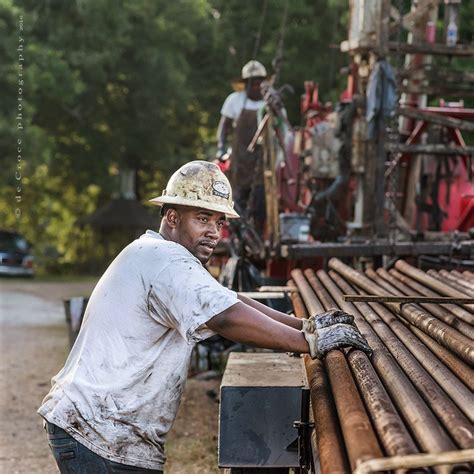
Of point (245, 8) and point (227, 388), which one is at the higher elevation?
point (245, 8)

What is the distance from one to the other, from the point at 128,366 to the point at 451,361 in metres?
1.24

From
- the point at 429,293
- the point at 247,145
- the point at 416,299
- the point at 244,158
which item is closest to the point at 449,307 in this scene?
the point at 416,299

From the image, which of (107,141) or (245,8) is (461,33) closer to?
(245,8)

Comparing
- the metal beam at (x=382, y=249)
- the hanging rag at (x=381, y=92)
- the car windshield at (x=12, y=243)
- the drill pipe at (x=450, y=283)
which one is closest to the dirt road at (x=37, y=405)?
the metal beam at (x=382, y=249)

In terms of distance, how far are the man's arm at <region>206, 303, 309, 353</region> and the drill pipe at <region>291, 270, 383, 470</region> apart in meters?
0.22

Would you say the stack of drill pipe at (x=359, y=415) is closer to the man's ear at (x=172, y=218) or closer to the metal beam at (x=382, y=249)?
the man's ear at (x=172, y=218)

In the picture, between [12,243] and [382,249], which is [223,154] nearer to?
[382,249]

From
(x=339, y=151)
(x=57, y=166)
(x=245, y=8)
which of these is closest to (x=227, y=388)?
(x=339, y=151)

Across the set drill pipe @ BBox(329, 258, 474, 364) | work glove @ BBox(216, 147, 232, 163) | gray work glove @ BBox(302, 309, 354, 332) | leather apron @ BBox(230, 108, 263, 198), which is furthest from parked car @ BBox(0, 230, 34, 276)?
gray work glove @ BBox(302, 309, 354, 332)

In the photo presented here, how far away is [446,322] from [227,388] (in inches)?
43.3

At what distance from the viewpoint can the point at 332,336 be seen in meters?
3.88

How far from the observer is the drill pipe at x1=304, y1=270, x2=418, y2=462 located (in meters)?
2.74

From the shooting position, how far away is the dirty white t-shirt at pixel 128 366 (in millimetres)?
3807

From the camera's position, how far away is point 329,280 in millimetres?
7004
